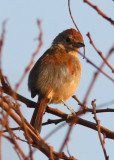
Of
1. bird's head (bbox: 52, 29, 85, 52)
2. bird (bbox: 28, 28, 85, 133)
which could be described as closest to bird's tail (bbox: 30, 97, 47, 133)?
bird (bbox: 28, 28, 85, 133)

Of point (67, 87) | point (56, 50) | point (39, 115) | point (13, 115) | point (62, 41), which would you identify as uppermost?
point (62, 41)

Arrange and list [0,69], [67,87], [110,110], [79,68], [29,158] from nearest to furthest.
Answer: [29,158] → [0,69] → [110,110] → [67,87] → [79,68]

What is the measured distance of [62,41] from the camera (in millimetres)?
6336

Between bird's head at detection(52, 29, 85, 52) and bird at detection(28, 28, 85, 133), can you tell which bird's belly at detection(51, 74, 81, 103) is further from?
bird's head at detection(52, 29, 85, 52)

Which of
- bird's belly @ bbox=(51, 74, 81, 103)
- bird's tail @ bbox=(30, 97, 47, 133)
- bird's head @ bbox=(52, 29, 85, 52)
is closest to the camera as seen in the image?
bird's tail @ bbox=(30, 97, 47, 133)

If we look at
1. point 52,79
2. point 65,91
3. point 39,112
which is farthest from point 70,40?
point 39,112

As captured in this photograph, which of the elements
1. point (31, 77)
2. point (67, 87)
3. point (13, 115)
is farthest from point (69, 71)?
point (13, 115)

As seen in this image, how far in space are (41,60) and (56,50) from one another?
0.45 meters

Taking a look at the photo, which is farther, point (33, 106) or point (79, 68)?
point (79, 68)

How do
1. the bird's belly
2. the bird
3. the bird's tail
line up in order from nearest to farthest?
1. the bird's tail
2. the bird
3. the bird's belly

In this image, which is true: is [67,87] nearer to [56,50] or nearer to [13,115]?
[56,50]

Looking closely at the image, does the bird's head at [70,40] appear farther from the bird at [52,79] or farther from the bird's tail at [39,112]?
the bird's tail at [39,112]

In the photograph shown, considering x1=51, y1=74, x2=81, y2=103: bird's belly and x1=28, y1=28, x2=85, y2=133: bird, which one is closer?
x1=28, y1=28, x2=85, y2=133: bird

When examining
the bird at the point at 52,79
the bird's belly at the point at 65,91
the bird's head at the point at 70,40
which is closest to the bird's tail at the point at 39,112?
the bird at the point at 52,79
